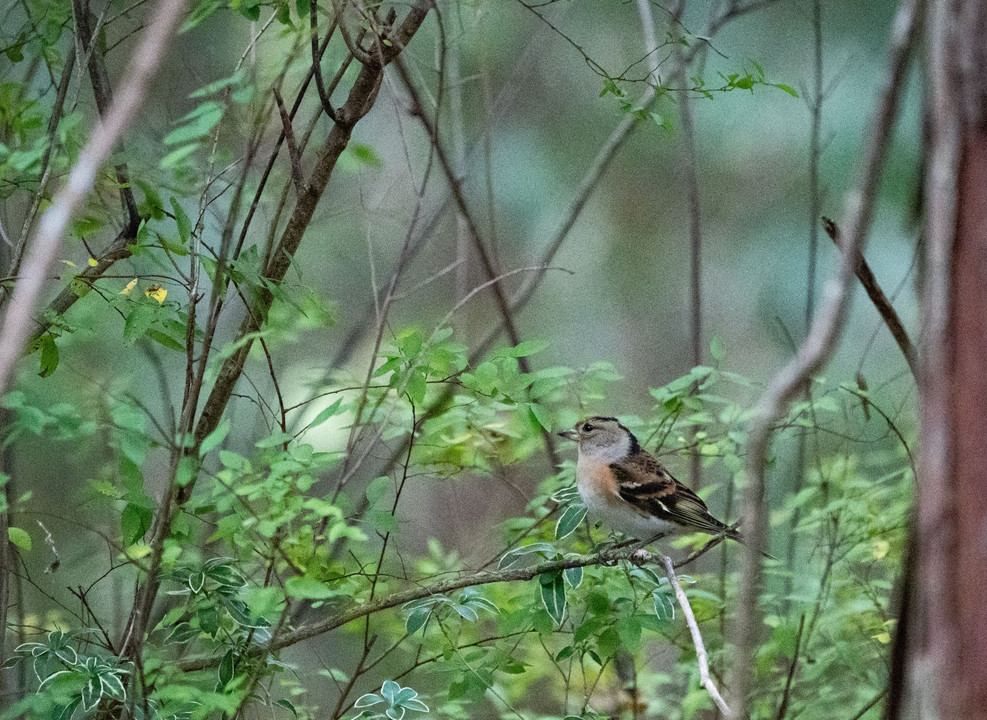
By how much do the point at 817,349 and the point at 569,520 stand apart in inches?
60.3

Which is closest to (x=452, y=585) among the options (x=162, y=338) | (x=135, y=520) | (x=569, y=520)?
(x=569, y=520)

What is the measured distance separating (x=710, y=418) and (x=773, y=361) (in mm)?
1930

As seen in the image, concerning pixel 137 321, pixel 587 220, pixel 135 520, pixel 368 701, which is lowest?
pixel 368 701

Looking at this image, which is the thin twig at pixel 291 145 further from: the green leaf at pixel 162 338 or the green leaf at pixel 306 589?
the green leaf at pixel 306 589

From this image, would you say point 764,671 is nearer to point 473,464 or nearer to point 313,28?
point 473,464

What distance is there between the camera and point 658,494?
2.58m

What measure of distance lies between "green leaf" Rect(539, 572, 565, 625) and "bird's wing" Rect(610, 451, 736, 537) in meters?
0.66

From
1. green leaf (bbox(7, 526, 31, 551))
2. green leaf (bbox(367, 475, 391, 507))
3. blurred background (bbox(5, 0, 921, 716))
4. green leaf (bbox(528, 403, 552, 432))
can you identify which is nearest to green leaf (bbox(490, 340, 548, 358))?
green leaf (bbox(528, 403, 552, 432))

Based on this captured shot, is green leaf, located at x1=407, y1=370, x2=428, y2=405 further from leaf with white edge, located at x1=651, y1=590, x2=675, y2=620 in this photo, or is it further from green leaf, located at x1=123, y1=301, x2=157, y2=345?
leaf with white edge, located at x1=651, y1=590, x2=675, y2=620

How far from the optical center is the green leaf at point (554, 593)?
189 cm

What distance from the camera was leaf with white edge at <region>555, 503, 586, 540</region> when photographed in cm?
214

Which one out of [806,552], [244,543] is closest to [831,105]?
[806,552]

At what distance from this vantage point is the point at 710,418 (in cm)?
229

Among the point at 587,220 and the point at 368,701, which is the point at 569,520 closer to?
the point at 368,701
